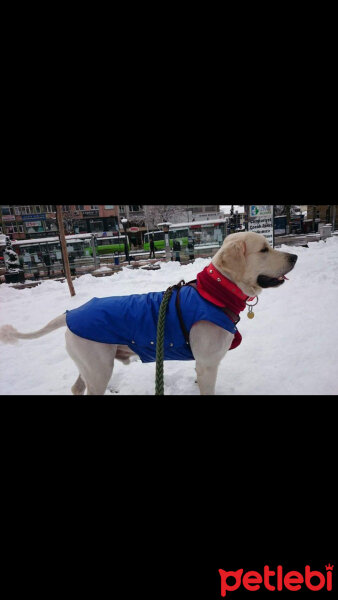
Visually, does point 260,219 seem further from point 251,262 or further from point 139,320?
point 139,320

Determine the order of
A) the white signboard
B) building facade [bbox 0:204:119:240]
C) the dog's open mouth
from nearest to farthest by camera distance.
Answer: the dog's open mouth → the white signboard → building facade [bbox 0:204:119:240]

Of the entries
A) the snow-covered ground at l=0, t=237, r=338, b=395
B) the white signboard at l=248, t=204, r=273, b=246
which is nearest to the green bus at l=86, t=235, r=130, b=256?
the snow-covered ground at l=0, t=237, r=338, b=395

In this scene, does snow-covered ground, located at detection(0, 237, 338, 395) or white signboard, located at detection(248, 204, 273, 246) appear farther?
white signboard, located at detection(248, 204, 273, 246)

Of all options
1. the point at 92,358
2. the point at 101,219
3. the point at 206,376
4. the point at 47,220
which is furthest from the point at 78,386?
the point at 101,219

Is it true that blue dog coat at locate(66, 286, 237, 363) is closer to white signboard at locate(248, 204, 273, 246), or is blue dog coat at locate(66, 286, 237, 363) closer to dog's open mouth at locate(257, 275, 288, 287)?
dog's open mouth at locate(257, 275, 288, 287)

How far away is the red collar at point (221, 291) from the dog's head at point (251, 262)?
0.05m

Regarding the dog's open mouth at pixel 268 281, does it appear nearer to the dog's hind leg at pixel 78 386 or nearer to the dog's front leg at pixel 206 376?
the dog's front leg at pixel 206 376

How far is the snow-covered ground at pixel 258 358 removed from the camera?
7.55 ft

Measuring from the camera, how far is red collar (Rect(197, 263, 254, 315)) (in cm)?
173

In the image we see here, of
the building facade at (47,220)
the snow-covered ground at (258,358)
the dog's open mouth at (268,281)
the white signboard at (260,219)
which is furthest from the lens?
the building facade at (47,220)

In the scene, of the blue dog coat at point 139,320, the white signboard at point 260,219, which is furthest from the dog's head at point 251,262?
the white signboard at point 260,219
